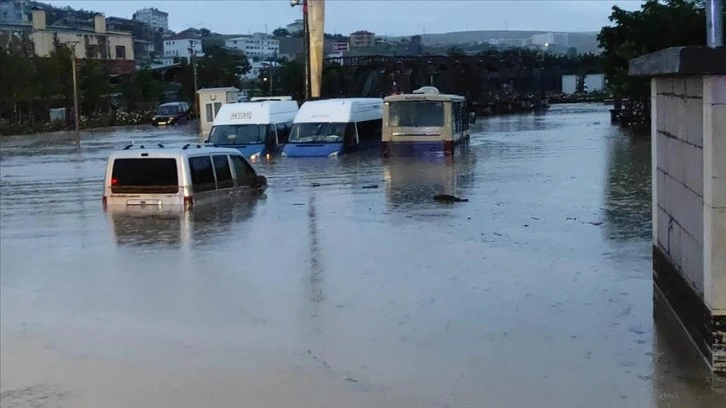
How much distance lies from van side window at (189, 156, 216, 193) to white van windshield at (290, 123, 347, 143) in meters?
16.5

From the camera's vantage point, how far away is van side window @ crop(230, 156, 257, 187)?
21.5 metres

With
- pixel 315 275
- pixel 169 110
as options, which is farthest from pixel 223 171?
pixel 169 110

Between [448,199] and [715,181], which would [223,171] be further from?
[715,181]

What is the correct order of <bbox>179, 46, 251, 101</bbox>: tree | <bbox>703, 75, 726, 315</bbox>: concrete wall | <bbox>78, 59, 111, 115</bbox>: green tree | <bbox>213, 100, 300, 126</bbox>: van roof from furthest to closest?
<bbox>179, 46, 251, 101</bbox>: tree, <bbox>78, 59, 111, 115</bbox>: green tree, <bbox>213, 100, 300, 126</bbox>: van roof, <bbox>703, 75, 726, 315</bbox>: concrete wall

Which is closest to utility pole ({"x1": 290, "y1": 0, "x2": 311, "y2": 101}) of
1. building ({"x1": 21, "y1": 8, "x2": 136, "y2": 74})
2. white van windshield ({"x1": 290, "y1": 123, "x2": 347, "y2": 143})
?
white van windshield ({"x1": 290, "y1": 123, "x2": 347, "y2": 143})

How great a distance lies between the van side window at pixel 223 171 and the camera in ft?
66.9

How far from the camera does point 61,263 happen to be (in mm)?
14547

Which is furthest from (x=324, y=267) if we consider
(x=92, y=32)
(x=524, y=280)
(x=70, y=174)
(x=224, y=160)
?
(x=92, y=32)

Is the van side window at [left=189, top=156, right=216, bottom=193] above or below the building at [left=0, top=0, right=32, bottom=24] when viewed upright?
below

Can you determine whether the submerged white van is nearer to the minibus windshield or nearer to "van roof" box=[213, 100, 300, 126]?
"van roof" box=[213, 100, 300, 126]

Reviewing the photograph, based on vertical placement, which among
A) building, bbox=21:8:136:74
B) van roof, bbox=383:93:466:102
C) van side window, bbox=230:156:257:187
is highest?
building, bbox=21:8:136:74

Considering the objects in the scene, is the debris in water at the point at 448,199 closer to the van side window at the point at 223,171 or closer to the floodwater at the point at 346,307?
the floodwater at the point at 346,307

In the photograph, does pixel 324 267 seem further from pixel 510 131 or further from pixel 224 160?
pixel 510 131

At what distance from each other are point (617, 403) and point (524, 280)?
4608mm
